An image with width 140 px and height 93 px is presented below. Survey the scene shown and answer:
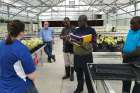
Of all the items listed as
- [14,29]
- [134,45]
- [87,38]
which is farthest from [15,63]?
[87,38]

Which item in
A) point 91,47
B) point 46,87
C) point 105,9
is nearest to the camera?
point 91,47

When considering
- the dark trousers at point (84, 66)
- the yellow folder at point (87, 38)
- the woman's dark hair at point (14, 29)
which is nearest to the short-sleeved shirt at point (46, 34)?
the dark trousers at point (84, 66)

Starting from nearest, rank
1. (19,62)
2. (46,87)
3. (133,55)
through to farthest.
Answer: (19,62), (133,55), (46,87)

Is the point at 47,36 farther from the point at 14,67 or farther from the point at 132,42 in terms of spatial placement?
the point at 14,67

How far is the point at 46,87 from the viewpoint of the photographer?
6676mm

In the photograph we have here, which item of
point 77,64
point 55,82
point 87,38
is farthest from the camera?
point 55,82

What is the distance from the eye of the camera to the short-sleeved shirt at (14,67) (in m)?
3.11

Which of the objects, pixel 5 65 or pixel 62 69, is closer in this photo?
pixel 5 65

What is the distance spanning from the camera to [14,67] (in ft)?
10.3

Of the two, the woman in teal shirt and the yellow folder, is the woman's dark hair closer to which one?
the woman in teal shirt

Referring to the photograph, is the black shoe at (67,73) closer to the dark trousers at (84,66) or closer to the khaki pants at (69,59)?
the khaki pants at (69,59)

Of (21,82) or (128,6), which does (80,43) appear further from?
(128,6)

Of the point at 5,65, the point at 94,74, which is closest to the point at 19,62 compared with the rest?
the point at 5,65

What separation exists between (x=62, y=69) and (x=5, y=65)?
19.7ft
